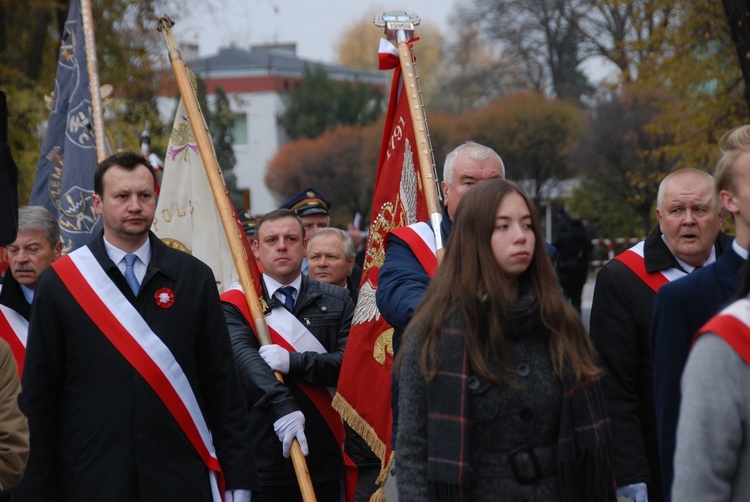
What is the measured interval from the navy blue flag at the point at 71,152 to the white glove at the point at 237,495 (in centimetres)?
401

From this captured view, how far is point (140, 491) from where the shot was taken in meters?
4.99

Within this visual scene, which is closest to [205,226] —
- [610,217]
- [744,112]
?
[744,112]

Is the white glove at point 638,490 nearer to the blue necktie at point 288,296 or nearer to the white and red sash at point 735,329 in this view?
the blue necktie at point 288,296

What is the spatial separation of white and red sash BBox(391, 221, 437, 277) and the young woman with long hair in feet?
4.60

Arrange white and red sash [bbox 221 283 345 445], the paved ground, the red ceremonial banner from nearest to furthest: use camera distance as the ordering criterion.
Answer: the red ceremonial banner → white and red sash [bbox 221 283 345 445] → the paved ground

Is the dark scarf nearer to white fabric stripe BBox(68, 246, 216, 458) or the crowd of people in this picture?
the crowd of people

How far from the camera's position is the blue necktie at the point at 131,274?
5.16 metres

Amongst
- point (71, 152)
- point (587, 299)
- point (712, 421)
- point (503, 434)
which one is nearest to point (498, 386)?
point (503, 434)

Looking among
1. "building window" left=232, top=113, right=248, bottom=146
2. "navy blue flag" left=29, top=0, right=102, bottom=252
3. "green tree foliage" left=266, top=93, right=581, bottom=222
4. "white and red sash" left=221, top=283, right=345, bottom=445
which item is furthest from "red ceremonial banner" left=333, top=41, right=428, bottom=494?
"building window" left=232, top=113, right=248, bottom=146

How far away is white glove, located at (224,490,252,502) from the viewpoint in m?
5.19

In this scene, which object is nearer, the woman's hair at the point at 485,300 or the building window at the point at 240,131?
the woman's hair at the point at 485,300

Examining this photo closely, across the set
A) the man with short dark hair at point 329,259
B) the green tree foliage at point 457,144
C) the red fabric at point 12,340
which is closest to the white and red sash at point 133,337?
the red fabric at point 12,340

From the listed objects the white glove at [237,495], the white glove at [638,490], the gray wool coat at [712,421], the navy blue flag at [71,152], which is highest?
the navy blue flag at [71,152]

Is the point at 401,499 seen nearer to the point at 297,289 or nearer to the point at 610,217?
the point at 297,289
